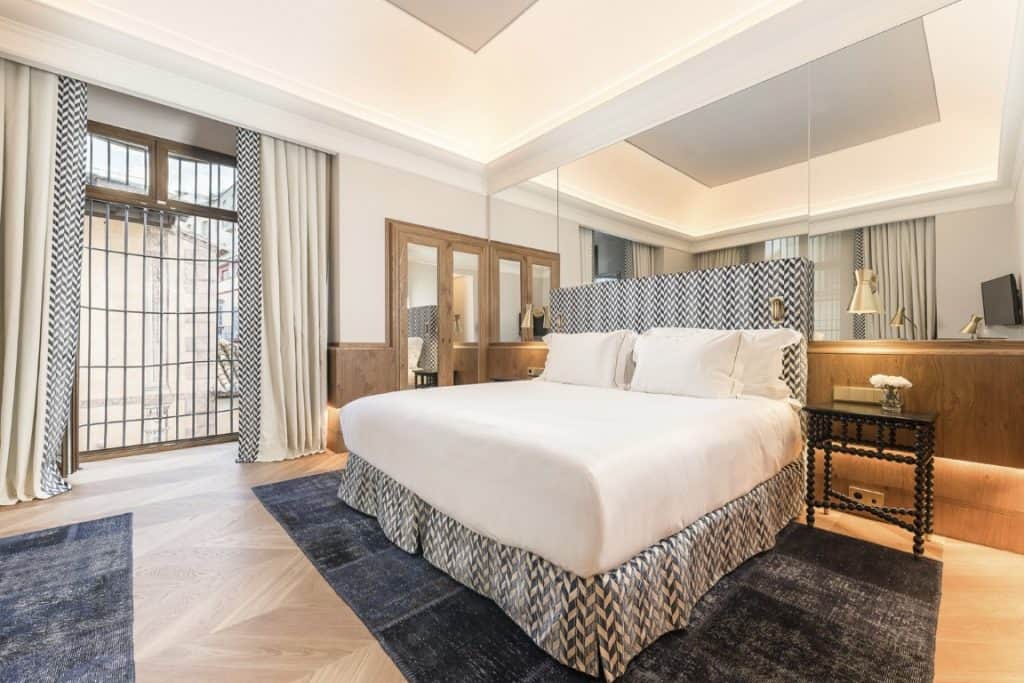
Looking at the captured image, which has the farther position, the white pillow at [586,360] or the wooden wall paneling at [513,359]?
the wooden wall paneling at [513,359]

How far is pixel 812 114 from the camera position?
2.62 meters

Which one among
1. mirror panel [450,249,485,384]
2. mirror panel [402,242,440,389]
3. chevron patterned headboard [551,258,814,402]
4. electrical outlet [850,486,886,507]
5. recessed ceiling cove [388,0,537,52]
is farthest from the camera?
mirror panel [450,249,485,384]

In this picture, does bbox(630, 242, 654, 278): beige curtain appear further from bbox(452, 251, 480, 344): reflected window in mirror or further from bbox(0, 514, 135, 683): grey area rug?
bbox(0, 514, 135, 683): grey area rug

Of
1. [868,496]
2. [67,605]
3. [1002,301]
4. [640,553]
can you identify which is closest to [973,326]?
[1002,301]

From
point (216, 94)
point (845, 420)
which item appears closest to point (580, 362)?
point (845, 420)

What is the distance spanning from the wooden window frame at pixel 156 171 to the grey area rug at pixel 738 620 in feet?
10.7

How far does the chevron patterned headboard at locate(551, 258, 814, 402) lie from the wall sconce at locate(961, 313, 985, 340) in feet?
2.15

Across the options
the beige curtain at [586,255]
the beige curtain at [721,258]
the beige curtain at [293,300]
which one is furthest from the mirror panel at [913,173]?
the beige curtain at [293,300]

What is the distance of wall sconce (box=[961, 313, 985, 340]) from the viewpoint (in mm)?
2113

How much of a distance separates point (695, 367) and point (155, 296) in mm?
4543

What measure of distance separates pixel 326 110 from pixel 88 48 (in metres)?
1.41

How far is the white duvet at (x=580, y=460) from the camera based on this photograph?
1239 millimetres

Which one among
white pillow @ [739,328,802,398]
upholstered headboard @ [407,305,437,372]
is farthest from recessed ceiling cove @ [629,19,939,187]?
upholstered headboard @ [407,305,437,372]

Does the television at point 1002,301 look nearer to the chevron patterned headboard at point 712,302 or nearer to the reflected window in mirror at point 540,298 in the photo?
the chevron patterned headboard at point 712,302
